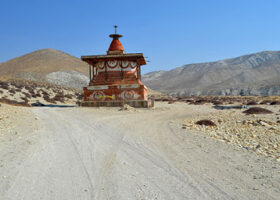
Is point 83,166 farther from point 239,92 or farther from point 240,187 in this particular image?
point 239,92

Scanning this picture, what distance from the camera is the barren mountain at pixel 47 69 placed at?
80188 millimetres

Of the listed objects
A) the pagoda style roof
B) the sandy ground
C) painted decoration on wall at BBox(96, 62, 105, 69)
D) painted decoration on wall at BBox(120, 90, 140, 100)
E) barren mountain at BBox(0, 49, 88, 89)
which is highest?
barren mountain at BBox(0, 49, 88, 89)

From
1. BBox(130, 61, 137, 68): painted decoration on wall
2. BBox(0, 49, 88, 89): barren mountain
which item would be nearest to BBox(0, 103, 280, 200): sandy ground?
BBox(130, 61, 137, 68): painted decoration on wall

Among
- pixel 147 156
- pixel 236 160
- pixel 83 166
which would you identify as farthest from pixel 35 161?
pixel 236 160

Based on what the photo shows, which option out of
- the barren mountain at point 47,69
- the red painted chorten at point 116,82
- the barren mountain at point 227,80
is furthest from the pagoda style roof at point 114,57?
the barren mountain at point 227,80

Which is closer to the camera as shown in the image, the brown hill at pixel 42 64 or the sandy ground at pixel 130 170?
the sandy ground at pixel 130 170

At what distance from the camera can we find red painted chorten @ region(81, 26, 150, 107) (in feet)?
88.2

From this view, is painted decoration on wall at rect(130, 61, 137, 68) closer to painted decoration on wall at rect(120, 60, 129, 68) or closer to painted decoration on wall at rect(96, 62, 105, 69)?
painted decoration on wall at rect(120, 60, 129, 68)

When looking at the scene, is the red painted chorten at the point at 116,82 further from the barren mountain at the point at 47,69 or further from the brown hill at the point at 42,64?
the brown hill at the point at 42,64

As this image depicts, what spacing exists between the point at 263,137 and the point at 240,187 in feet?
20.5

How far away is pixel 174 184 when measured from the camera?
168 inches

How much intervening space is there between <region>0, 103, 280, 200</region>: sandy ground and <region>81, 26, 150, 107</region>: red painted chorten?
1869 centimetres

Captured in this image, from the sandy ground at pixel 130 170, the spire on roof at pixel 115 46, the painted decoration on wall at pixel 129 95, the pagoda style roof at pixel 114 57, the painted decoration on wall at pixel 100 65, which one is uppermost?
the spire on roof at pixel 115 46

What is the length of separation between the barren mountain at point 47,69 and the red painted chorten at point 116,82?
5086cm
